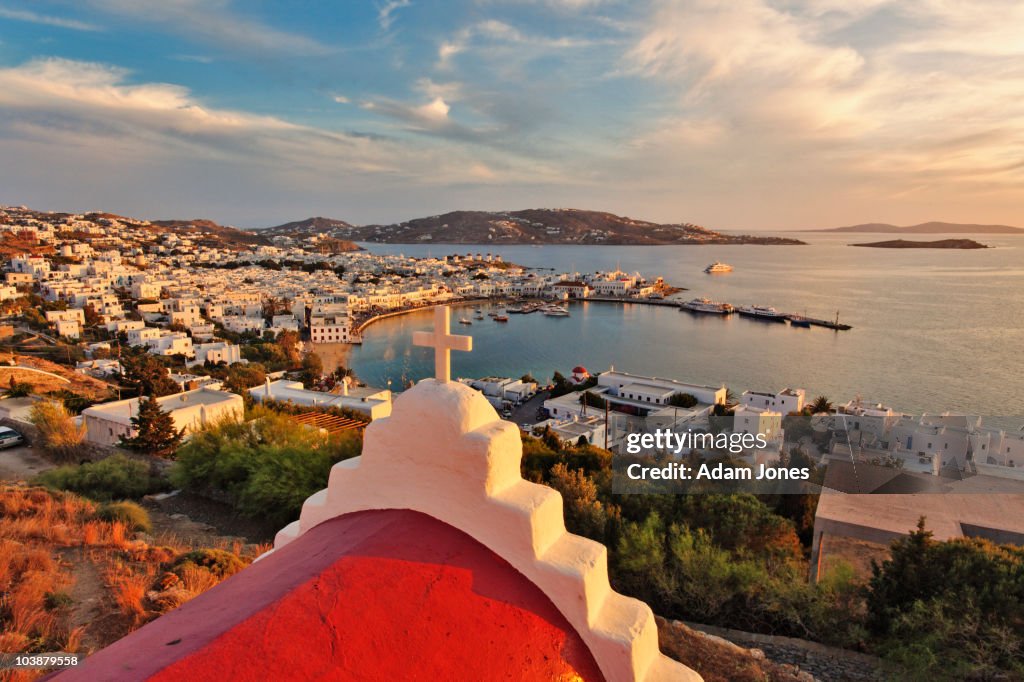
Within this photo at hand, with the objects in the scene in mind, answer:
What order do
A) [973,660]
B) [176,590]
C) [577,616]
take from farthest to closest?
1. [973,660]
2. [176,590]
3. [577,616]

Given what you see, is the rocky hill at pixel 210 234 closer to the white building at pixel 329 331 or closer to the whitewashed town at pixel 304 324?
the whitewashed town at pixel 304 324

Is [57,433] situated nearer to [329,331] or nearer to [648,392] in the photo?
[648,392]

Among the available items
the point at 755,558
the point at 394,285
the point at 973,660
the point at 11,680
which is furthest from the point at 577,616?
the point at 394,285

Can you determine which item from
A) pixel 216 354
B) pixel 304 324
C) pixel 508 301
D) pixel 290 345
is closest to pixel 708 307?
pixel 508 301

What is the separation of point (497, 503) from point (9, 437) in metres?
13.0

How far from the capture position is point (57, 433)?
33.3ft

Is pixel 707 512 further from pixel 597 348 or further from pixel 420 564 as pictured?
pixel 597 348

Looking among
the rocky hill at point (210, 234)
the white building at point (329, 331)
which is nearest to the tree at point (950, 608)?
the white building at point (329, 331)

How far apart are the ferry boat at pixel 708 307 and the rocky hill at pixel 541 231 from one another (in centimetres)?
10699

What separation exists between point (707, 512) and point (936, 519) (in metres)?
2.75

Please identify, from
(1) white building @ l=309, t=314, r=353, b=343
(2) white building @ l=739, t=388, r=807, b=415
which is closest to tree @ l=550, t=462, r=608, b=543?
(2) white building @ l=739, t=388, r=807, b=415

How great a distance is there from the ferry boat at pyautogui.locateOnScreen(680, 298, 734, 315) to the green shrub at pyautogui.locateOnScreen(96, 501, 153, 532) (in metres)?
49.4

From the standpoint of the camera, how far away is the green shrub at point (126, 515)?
18.5 feet

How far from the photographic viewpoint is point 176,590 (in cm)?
376
